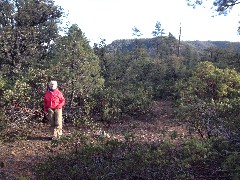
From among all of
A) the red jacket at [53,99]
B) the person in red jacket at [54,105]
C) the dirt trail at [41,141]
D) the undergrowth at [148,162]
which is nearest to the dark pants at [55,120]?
the person in red jacket at [54,105]

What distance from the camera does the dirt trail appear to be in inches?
256

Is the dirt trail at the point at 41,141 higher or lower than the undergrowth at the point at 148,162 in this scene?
lower

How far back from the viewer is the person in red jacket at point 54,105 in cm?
770

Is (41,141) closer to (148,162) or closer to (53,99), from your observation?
(53,99)

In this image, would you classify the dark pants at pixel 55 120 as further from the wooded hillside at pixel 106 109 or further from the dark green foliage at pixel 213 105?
the dark green foliage at pixel 213 105

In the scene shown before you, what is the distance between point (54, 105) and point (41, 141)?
884 millimetres

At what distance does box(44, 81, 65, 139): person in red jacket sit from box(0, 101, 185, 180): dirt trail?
332 mm

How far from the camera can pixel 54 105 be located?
25.6 feet

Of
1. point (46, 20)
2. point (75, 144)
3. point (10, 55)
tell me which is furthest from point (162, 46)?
point (75, 144)

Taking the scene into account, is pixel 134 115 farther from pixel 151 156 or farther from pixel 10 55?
pixel 151 156

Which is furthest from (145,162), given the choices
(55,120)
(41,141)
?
(41,141)

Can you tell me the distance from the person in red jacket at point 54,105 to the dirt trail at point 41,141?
1.09ft

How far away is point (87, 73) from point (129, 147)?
168 inches

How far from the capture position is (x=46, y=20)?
15711 millimetres
